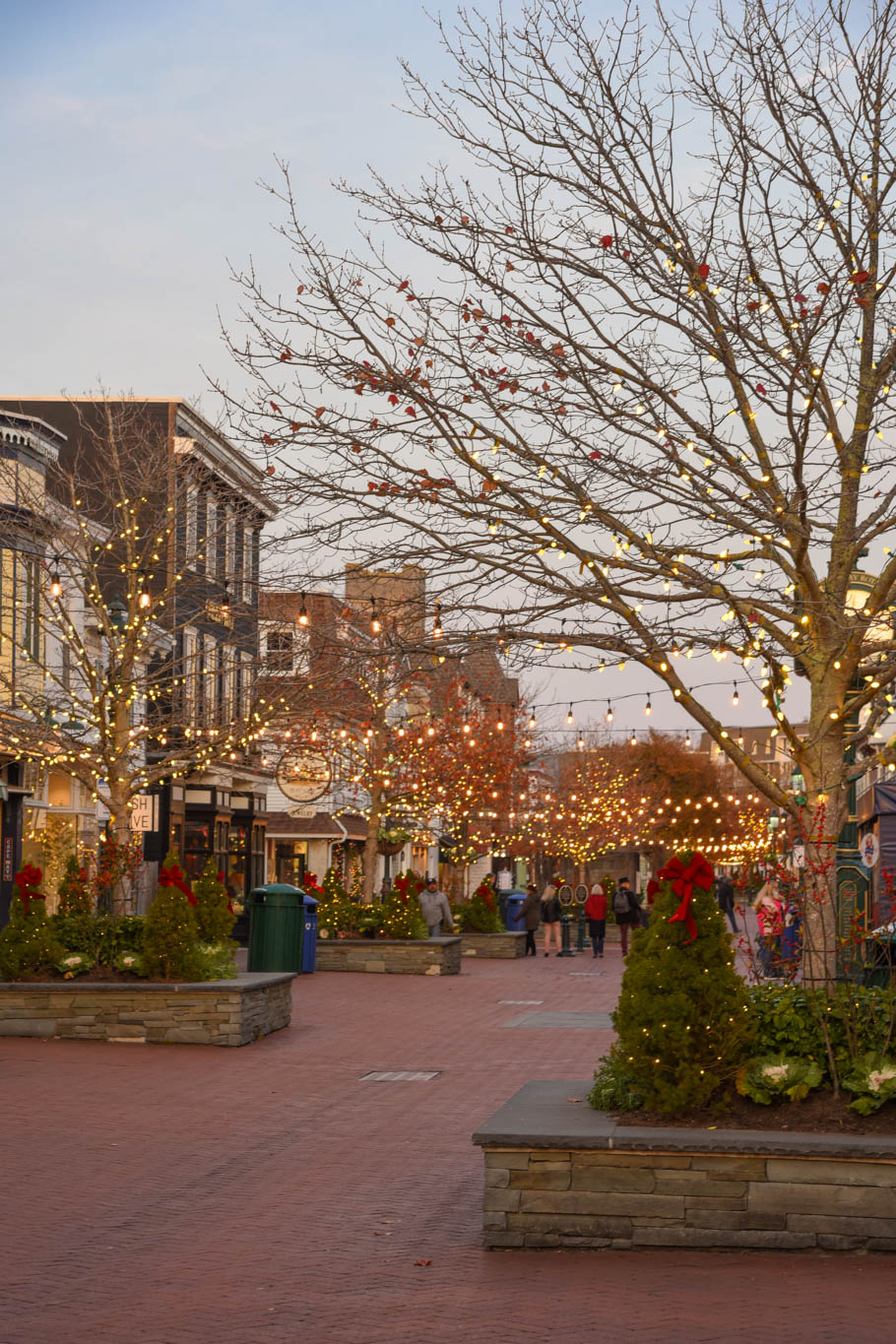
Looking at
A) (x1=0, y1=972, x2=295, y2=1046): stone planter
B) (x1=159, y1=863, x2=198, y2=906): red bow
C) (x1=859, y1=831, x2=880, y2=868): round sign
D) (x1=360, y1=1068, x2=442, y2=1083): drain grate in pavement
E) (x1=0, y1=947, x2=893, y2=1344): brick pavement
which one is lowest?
(x1=0, y1=947, x2=893, y2=1344): brick pavement

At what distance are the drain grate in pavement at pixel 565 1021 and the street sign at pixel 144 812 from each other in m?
14.8

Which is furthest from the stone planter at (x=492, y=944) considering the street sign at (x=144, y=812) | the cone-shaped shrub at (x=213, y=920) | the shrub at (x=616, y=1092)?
the shrub at (x=616, y=1092)

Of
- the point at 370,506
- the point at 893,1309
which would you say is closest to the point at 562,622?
the point at 370,506

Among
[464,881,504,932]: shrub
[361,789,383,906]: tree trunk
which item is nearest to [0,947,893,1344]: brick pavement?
[361,789,383,906]: tree trunk

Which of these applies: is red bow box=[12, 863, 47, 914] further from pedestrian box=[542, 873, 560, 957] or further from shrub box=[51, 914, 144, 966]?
pedestrian box=[542, 873, 560, 957]

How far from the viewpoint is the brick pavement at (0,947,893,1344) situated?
7004 mm

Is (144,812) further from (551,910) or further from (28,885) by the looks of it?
(28,885)

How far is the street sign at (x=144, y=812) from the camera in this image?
36.2 metres

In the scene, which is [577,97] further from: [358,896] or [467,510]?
[358,896]

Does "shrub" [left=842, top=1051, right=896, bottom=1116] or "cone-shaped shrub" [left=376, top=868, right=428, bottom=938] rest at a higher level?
"cone-shaped shrub" [left=376, top=868, right=428, bottom=938]

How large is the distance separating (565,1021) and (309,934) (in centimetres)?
784

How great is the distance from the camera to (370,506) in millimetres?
11430

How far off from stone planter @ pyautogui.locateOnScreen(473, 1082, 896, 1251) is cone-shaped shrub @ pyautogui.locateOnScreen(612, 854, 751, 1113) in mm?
374

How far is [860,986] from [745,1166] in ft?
5.58
